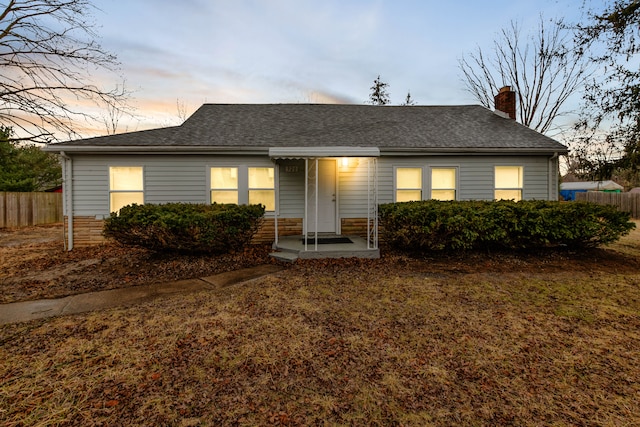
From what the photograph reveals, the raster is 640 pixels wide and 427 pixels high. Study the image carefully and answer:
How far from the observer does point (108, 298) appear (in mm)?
4473

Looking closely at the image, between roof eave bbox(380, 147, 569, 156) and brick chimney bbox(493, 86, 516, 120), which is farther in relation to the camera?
brick chimney bbox(493, 86, 516, 120)

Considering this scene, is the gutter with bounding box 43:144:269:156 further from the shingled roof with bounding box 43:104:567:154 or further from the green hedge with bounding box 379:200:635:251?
the green hedge with bounding box 379:200:635:251

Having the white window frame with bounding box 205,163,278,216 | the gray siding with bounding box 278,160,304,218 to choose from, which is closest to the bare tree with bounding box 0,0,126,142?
the white window frame with bounding box 205,163,278,216

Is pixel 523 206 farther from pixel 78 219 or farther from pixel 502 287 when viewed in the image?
pixel 78 219

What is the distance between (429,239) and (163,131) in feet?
26.3

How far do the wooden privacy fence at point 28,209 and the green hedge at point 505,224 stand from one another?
18.3 m

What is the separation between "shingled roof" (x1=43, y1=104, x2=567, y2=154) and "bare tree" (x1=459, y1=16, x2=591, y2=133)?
1089 cm

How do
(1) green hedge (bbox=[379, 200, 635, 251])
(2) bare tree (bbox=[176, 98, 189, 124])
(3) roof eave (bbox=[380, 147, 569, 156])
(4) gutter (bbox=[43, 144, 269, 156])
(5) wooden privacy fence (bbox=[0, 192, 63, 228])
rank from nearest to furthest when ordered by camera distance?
(1) green hedge (bbox=[379, 200, 635, 251]), (4) gutter (bbox=[43, 144, 269, 156]), (3) roof eave (bbox=[380, 147, 569, 156]), (5) wooden privacy fence (bbox=[0, 192, 63, 228]), (2) bare tree (bbox=[176, 98, 189, 124])

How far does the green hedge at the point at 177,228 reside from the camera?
230 inches

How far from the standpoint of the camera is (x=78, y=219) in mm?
8109

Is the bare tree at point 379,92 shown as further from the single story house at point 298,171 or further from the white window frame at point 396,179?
the white window frame at point 396,179

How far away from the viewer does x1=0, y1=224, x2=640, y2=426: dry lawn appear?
2076 mm

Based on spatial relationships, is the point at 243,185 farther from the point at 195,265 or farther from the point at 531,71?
the point at 531,71

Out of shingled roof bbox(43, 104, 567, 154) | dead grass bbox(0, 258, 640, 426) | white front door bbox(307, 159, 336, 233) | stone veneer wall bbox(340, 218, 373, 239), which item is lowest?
dead grass bbox(0, 258, 640, 426)
